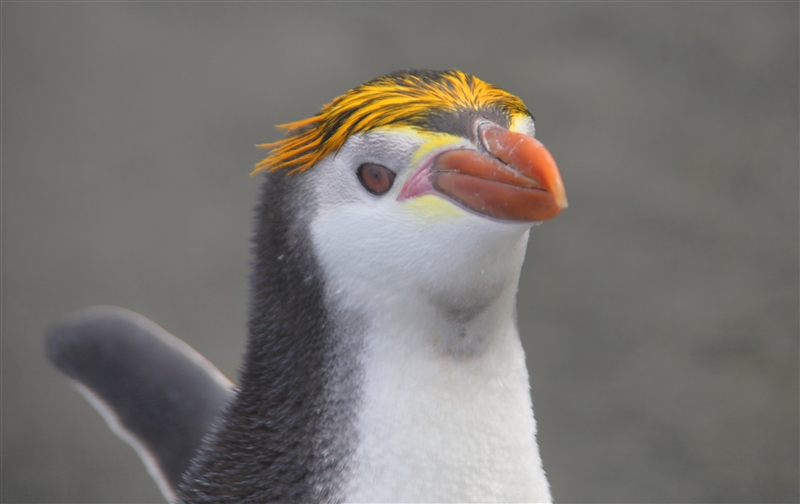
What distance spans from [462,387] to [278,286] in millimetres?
176

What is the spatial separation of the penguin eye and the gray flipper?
0.52m

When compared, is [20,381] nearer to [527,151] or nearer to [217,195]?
[217,195]

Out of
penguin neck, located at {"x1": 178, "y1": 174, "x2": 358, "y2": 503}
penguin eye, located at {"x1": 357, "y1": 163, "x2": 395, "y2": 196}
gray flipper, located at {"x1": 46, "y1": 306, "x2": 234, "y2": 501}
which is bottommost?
gray flipper, located at {"x1": 46, "y1": 306, "x2": 234, "y2": 501}

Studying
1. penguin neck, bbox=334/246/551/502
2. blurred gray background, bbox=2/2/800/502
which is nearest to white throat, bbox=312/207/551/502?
penguin neck, bbox=334/246/551/502

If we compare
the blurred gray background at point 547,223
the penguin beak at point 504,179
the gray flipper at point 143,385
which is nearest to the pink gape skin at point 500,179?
the penguin beak at point 504,179

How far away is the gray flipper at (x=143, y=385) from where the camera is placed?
3.38 feet

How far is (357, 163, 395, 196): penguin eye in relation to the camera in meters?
0.61

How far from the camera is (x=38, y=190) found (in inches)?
81.0

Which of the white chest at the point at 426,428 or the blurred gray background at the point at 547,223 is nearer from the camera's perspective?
the white chest at the point at 426,428

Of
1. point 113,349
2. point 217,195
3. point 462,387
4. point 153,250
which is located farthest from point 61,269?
point 462,387

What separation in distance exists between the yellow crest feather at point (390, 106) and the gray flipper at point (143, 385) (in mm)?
479

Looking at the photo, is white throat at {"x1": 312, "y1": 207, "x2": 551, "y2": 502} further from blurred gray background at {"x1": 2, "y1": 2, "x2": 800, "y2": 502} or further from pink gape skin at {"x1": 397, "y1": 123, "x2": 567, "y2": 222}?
blurred gray background at {"x1": 2, "y1": 2, "x2": 800, "y2": 502}

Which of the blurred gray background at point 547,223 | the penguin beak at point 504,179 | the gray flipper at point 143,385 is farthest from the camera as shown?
the blurred gray background at point 547,223

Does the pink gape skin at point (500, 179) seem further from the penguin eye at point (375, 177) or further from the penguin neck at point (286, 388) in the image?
the penguin neck at point (286, 388)
